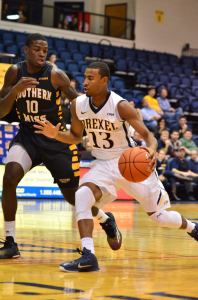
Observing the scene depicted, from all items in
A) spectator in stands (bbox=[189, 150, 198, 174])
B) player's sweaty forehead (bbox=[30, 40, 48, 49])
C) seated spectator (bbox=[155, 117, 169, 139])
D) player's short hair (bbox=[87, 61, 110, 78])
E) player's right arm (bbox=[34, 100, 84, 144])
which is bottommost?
spectator in stands (bbox=[189, 150, 198, 174])

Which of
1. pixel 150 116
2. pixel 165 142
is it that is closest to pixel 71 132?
pixel 165 142

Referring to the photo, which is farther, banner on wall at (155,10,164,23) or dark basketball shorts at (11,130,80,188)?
banner on wall at (155,10,164,23)

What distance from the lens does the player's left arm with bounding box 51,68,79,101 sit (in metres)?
7.13

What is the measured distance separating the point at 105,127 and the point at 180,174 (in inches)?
444

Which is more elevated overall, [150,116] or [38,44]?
[38,44]

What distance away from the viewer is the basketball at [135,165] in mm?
6113

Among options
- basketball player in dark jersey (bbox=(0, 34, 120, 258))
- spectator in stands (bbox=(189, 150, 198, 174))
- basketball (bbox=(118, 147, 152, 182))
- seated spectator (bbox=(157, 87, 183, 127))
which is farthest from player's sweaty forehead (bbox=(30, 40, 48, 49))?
seated spectator (bbox=(157, 87, 183, 127))

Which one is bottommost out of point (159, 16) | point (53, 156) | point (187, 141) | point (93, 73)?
point (187, 141)

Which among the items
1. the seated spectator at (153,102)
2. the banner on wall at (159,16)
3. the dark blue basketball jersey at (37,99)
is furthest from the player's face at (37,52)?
the banner on wall at (159,16)

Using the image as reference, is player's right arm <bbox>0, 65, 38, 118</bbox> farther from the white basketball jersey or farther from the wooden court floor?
the wooden court floor

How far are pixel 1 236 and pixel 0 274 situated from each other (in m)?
2.73

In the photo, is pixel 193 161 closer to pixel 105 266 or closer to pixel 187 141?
pixel 187 141

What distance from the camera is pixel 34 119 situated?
7.11 metres

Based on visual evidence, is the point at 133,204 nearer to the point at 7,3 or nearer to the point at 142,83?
the point at 142,83
